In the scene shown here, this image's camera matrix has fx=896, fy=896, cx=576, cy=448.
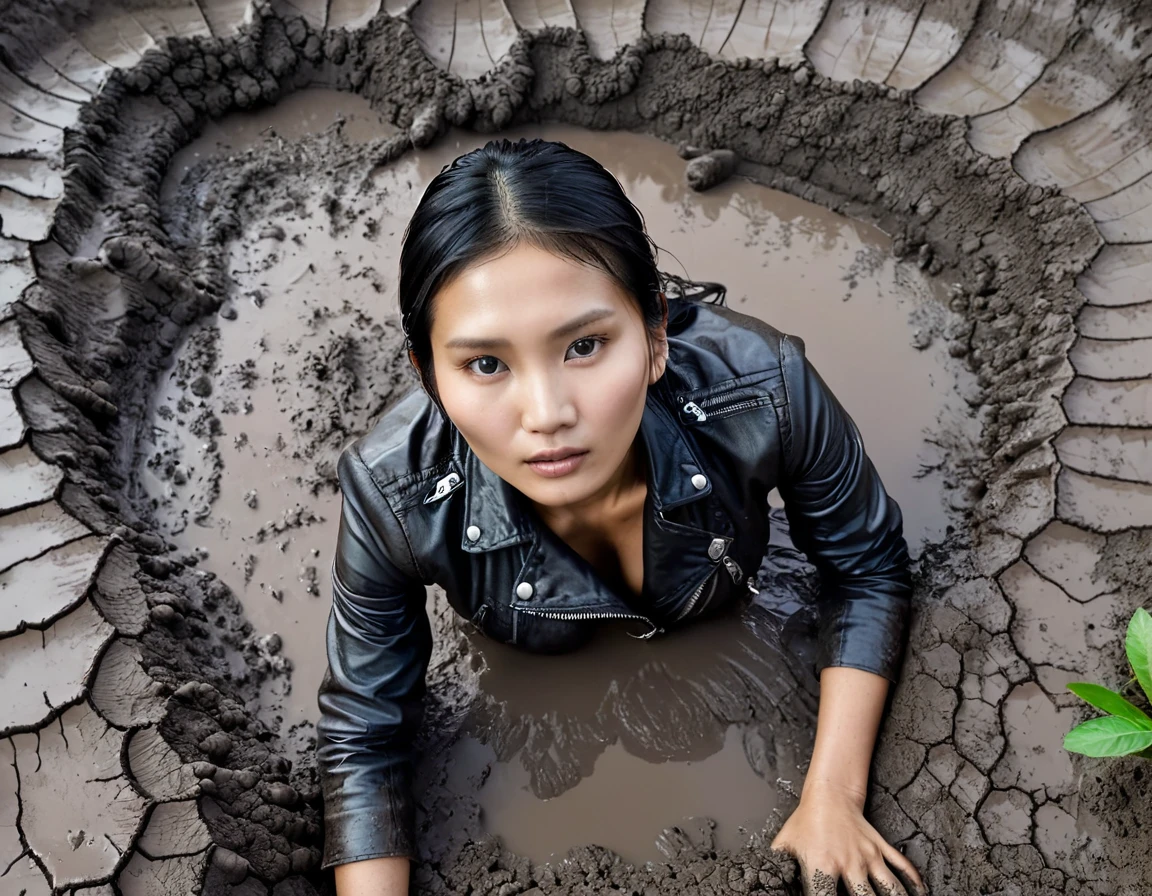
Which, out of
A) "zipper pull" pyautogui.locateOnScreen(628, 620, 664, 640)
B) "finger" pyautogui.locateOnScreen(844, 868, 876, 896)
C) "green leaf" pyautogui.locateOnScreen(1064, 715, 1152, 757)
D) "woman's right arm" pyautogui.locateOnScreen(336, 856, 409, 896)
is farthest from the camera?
"zipper pull" pyautogui.locateOnScreen(628, 620, 664, 640)

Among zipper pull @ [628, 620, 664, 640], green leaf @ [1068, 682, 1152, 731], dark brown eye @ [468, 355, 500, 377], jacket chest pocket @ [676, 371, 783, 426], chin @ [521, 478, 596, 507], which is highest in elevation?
jacket chest pocket @ [676, 371, 783, 426]

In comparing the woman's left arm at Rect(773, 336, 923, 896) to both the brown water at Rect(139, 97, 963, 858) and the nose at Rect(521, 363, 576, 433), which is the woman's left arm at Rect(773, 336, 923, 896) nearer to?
the brown water at Rect(139, 97, 963, 858)

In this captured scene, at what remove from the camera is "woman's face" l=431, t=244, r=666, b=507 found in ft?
4.61

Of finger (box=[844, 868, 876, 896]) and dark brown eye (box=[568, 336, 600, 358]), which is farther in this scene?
finger (box=[844, 868, 876, 896])

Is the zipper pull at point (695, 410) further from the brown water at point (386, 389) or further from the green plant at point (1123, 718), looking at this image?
the green plant at point (1123, 718)

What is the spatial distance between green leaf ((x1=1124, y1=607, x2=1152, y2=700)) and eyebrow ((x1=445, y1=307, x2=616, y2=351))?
4.24 feet

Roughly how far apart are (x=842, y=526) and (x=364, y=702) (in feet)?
3.69

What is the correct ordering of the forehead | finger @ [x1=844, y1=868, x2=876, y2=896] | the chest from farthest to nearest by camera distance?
1. the chest
2. finger @ [x1=844, y1=868, x2=876, y2=896]
3. the forehead

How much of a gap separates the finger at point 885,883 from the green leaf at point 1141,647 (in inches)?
24.9

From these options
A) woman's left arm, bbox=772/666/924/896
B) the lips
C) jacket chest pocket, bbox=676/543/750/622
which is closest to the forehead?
the lips

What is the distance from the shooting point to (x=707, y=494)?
1.89 metres

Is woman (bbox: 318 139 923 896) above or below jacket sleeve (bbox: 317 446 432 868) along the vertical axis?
above

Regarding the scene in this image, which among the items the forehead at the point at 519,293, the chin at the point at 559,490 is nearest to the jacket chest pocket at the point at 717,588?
the chin at the point at 559,490

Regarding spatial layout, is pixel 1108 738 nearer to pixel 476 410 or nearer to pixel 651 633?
pixel 651 633
